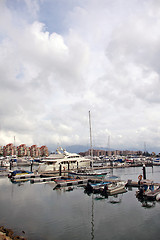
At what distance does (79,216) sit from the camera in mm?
20984

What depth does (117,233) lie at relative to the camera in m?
16.4

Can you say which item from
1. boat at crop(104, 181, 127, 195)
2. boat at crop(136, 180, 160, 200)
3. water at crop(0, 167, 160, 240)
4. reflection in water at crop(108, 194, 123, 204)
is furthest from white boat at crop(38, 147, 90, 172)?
boat at crop(136, 180, 160, 200)

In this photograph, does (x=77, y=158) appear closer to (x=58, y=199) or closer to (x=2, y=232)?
(x=58, y=199)

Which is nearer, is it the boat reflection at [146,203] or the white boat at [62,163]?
the boat reflection at [146,203]

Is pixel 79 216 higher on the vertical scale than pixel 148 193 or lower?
lower

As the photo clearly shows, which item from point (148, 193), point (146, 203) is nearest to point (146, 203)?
point (146, 203)

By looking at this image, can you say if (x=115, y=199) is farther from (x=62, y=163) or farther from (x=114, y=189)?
(x=62, y=163)

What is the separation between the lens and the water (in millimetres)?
16453

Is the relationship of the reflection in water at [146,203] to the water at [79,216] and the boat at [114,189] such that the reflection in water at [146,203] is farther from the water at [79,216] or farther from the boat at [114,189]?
the boat at [114,189]

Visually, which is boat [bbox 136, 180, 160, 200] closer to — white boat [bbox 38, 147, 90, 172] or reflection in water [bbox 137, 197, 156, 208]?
reflection in water [bbox 137, 197, 156, 208]

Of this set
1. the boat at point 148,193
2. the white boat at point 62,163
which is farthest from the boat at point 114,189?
the white boat at point 62,163

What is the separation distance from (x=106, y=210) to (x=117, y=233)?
6819 millimetres

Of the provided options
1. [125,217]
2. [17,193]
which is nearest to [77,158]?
[17,193]

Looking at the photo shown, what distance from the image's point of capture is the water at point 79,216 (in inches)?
648
